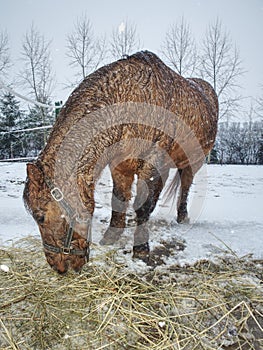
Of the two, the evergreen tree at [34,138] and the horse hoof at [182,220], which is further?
the evergreen tree at [34,138]

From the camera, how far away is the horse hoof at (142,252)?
271 centimetres

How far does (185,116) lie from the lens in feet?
9.82

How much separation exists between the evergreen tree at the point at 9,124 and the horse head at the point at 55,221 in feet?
52.3

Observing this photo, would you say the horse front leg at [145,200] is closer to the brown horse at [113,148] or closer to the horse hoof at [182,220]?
the brown horse at [113,148]

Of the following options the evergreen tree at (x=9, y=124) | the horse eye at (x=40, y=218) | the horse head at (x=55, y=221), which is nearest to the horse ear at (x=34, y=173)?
the horse head at (x=55, y=221)

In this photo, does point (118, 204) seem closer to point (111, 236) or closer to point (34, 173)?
point (111, 236)

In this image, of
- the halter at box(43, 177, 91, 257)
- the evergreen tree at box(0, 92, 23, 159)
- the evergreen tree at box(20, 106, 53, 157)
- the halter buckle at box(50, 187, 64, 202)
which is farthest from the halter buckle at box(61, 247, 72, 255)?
the evergreen tree at box(20, 106, 53, 157)

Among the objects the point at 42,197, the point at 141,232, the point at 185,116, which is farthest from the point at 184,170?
the point at 42,197

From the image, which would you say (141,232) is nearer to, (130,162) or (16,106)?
(130,162)

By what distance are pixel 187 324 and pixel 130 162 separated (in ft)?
4.91

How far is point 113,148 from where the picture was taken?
2209mm

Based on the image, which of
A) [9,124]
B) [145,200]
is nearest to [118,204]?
[145,200]

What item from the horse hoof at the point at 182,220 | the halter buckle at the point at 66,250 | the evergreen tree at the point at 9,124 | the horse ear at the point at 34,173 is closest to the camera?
the horse ear at the point at 34,173

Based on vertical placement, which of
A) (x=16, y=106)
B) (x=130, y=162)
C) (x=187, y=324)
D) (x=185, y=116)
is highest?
(x=16, y=106)
